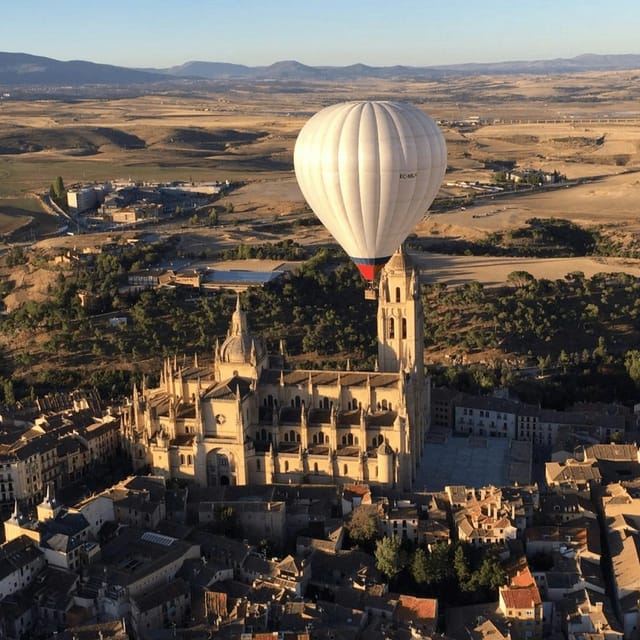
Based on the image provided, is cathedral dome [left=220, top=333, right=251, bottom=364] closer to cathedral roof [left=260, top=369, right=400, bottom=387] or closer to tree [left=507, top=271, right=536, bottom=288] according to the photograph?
cathedral roof [left=260, top=369, right=400, bottom=387]

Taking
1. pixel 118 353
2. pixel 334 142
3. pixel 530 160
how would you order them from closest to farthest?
pixel 334 142 → pixel 118 353 → pixel 530 160

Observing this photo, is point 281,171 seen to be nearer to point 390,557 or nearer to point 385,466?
point 385,466

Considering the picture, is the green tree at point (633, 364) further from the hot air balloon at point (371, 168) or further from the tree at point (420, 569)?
the tree at point (420, 569)

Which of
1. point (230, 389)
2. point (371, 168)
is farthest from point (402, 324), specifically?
point (230, 389)

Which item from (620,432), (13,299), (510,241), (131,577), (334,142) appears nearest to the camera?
(131,577)

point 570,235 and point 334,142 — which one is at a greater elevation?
point 334,142

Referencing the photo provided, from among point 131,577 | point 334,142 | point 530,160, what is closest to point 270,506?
point 131,577

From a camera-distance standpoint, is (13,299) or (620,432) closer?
(620,432)

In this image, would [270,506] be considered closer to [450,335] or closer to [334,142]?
[334,142]
